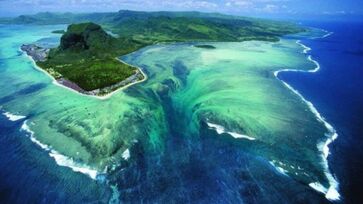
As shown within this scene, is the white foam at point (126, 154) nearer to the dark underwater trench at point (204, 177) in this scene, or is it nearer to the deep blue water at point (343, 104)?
the dark underwater trench at point (204, 177)

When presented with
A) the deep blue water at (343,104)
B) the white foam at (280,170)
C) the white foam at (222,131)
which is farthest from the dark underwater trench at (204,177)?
the deep blue water at (343,104)

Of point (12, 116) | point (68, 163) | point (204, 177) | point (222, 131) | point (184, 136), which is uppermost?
point (222, 131)

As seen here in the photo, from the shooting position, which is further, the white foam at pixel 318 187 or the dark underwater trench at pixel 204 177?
the white foam at pixel 318 187

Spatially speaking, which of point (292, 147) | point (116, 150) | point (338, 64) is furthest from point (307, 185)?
point (338, 64)

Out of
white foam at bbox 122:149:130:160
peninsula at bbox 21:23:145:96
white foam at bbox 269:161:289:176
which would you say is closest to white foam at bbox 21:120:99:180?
white foam at bbox 122:149:130:160

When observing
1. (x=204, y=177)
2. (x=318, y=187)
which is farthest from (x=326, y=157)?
(x=204, y=177)

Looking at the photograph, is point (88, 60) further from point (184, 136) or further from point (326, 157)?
point (326, 157)
